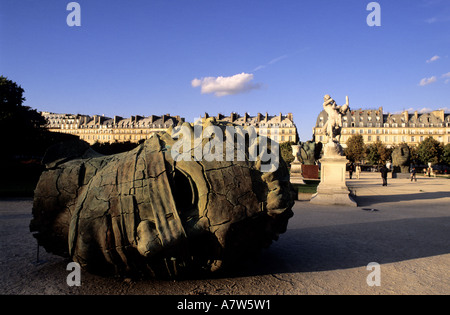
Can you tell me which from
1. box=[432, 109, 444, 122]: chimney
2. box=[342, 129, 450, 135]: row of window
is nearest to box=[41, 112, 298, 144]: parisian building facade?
box=[342, 129, 450, 135]: row of window

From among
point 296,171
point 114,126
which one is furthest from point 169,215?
point 114,126

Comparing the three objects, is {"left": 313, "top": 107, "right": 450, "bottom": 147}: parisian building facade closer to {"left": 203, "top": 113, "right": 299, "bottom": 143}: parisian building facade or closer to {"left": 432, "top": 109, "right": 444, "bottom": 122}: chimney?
{"left": 432, "top": 109, "right": 444, "bottom": 122}: chimney

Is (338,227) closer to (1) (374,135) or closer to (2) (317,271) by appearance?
(2) (317,271)

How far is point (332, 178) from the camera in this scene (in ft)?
50.9

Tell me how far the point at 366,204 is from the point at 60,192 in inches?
568

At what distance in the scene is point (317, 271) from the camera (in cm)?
519

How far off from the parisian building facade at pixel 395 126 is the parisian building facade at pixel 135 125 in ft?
39.2

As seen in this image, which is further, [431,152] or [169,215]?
[431,152]

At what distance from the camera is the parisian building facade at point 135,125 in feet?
345

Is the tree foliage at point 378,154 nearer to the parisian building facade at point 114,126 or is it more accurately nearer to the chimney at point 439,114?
the chimney at point 439,114

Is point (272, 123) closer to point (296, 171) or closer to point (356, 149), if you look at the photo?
point (356, 149)

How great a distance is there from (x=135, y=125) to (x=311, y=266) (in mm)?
114844

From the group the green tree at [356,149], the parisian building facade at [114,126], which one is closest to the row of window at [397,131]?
the green tree at [356,149]

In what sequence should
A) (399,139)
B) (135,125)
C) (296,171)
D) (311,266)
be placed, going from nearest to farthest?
(311,266), (296,171), (399,139), (135,125)
